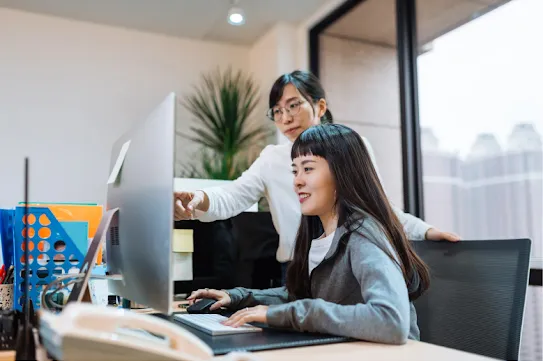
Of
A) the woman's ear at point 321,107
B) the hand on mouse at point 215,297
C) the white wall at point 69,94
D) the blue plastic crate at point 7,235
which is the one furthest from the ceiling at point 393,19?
the blue plastic crate at point 7,235

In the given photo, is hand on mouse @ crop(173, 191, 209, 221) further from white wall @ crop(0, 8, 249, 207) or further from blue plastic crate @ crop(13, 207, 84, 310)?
white wall @ crop(0, 8, 249, 207)

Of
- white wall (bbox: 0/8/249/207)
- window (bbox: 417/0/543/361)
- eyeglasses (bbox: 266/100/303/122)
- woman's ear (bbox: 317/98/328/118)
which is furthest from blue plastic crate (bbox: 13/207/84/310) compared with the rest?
white wall (bbox: 0/8/249/207)

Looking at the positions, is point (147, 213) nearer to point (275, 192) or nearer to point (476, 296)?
point (476, 296)

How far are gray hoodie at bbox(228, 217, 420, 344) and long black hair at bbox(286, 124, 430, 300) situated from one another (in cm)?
5

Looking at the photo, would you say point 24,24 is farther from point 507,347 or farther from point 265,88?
point 507,347

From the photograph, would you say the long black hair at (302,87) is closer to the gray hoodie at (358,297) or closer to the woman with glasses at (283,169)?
the woman with glasses at (283,169)

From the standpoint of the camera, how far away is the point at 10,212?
4.61 ft

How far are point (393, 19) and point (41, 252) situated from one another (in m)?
2.46

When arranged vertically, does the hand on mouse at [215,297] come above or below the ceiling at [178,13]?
below

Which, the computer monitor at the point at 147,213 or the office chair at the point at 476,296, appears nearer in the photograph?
the computer monitor at the point at 147,213

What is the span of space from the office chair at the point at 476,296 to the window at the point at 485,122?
2.74 ft

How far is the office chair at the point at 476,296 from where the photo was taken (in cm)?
116

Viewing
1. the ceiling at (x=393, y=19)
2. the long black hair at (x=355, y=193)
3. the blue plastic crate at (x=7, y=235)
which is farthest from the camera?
the ceiling at (x=393, y=19)

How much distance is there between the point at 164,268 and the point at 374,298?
1.24 feet
